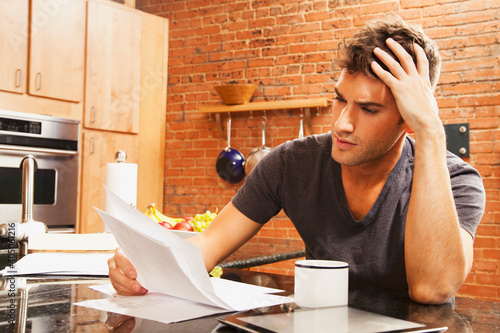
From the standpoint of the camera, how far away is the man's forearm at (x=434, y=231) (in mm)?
997

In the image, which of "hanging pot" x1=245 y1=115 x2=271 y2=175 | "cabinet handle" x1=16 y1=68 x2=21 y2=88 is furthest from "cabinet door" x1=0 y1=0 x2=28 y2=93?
"hanging pot" x1=245 y1=115 x2=271 y2=175

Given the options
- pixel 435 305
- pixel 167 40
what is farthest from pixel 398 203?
pixel 167 40

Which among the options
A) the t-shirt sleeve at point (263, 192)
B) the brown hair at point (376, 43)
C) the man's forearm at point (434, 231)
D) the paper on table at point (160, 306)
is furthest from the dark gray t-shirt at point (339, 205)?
the paper on table at point (160, 306)

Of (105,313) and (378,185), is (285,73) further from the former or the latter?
(105,313)

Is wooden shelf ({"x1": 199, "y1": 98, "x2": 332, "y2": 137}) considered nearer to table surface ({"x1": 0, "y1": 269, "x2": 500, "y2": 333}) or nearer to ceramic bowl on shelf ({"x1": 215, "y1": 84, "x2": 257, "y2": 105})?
ceramic bowl on shelf ({"x1": 215, "y1": 84, "x2": 257, "y2": 105})

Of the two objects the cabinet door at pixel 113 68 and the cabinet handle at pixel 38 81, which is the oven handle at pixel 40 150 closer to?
the cabinet door at pixel 113 68

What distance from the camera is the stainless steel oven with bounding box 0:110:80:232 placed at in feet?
10.6

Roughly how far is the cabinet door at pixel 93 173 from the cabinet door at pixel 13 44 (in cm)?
58

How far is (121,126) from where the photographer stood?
3.85 metres

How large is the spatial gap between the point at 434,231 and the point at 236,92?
9.36 feet

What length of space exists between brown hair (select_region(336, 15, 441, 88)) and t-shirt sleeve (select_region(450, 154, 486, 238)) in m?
0.29

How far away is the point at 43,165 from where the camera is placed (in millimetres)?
3424

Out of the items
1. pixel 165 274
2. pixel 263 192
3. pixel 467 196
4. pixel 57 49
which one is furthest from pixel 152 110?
pixel 165 274

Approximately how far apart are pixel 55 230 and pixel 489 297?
8.92ft
